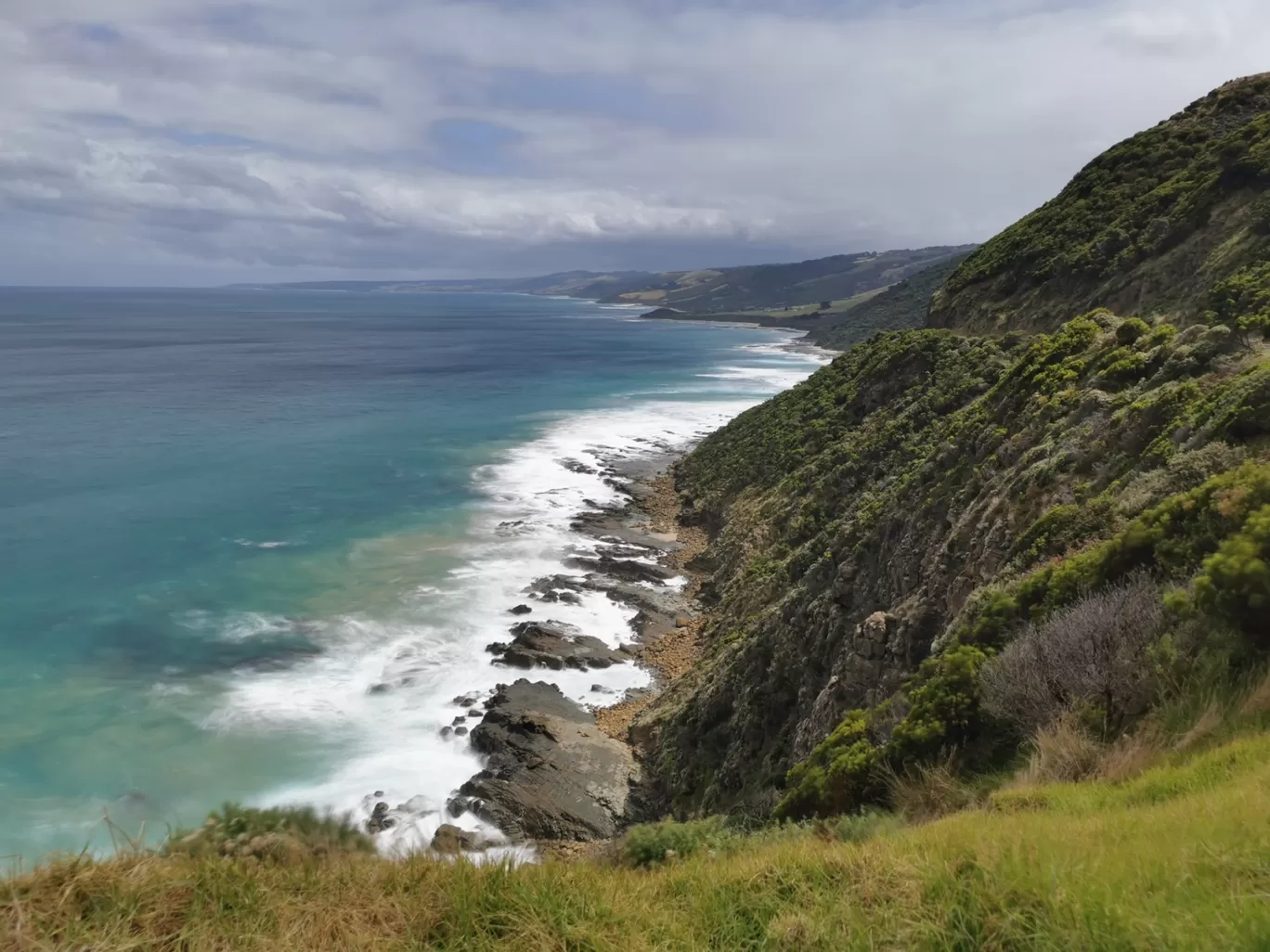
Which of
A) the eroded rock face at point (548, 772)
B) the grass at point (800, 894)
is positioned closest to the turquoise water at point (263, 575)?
the grass at point (800, 894)

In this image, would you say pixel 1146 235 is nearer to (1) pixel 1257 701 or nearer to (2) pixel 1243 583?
(2) pixel 1243 583

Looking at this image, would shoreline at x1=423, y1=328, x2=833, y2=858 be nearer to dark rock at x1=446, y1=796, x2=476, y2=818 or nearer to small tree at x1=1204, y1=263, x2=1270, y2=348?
dark rock at x1=446, y1=796, x2=476, y2=818

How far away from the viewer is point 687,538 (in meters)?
39.1

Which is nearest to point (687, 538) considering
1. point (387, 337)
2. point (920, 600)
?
point (920, 600)

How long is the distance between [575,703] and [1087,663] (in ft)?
58.9

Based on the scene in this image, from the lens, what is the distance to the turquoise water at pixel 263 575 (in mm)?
21062

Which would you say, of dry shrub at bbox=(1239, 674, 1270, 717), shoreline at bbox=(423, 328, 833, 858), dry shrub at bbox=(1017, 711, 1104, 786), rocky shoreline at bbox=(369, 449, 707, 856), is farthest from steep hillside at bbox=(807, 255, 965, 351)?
dry shrub at bbox=(1239, 674, 1270, 717)

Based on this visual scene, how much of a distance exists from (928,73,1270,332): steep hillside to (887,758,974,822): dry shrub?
16.0 m

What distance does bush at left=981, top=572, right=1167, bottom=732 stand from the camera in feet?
22.6

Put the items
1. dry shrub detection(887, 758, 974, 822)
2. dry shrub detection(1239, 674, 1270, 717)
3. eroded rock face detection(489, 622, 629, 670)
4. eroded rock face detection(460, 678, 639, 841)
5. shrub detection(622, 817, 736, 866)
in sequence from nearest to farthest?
dry shrub detection(1239, 674, 1270, 717) → dry shrub detection(887, 758, 974, 822) → shrub detection(622, 817, 736, 866) → eroded rock face detection(460, 678, 639, 841) → eroded rock face detection(489, 622, 629, 670)

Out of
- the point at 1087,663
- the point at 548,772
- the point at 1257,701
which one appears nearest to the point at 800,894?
the point at 1257,701

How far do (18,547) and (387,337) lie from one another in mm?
134752

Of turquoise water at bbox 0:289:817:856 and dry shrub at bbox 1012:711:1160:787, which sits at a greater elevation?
dry shrub at bbox 1012:711:1160:787

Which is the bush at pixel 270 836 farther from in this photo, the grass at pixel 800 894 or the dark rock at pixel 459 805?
the dark rock at pixel 459 805
